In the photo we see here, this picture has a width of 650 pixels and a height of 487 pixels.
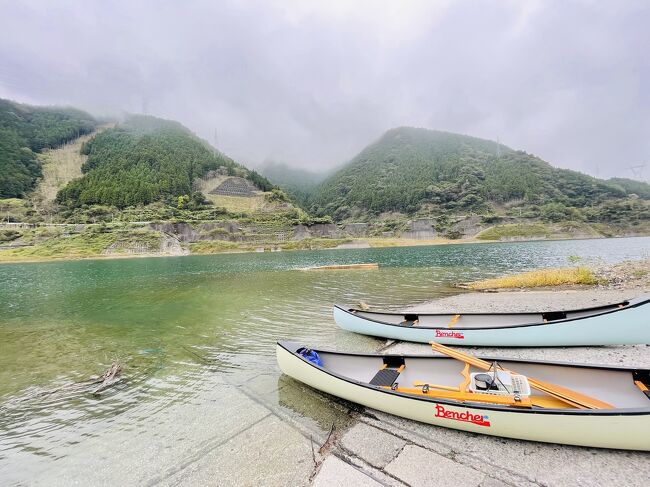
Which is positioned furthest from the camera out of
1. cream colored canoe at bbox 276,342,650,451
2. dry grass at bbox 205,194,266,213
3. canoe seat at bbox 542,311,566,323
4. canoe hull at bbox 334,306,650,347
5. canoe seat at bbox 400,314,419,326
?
dry grass at bbox 205,194,266,213

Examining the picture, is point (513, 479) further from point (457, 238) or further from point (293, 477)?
point (457, 238)

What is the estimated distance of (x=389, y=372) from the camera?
308 inches

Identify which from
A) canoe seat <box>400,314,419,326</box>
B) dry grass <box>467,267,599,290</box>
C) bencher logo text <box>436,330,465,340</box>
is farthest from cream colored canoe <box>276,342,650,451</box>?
dry grass <box>467,267,599,290</box>

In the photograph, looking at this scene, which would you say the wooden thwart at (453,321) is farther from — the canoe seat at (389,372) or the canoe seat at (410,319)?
the canoe seat at (389,372)

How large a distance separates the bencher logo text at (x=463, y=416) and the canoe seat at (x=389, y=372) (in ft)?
4.75

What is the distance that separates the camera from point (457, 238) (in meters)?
156

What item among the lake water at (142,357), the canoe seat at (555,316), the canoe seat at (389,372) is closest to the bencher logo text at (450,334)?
the lake water at (142,357)

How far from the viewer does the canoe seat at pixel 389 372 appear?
751 centimetres

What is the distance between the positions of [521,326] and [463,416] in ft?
22.1

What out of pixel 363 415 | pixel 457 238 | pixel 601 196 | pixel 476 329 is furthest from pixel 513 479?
pixel 601 196

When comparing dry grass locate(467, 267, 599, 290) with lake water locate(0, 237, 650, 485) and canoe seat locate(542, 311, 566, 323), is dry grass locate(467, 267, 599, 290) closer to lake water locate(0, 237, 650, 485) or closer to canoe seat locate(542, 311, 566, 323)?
lake water locate(0, 237, 650, 485)

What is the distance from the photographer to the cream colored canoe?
5023mm

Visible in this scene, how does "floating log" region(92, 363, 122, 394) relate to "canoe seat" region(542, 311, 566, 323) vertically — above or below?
below

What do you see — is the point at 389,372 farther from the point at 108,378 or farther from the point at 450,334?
the point at 108,378
